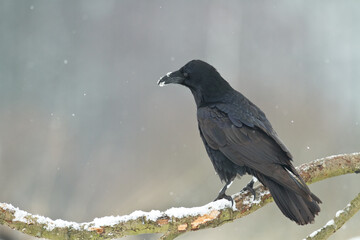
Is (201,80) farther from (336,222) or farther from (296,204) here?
(336,222)

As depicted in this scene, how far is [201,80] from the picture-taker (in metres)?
4.51

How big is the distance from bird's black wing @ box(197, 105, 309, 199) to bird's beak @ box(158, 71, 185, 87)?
0.60m

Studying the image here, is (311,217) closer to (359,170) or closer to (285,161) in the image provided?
(285,161)

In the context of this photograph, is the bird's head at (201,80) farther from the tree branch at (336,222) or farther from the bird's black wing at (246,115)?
the tree branch at (336,222)

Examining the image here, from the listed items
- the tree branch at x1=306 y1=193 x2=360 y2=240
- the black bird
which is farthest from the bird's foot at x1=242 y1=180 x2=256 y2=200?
the tree branch at x1=306 y1=193 x2=360 y2=240

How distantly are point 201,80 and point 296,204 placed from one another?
185 centimetres

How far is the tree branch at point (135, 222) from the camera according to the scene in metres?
2.75

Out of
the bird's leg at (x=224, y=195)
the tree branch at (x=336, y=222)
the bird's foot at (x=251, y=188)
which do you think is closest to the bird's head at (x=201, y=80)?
the bird's leg at (x=224, y=195)

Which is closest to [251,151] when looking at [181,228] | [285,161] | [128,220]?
[285,161]

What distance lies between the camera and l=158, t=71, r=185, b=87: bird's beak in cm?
459

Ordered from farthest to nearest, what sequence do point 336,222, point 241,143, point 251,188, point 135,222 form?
point 241,143
point 251,188
point 336,222
point 135,222

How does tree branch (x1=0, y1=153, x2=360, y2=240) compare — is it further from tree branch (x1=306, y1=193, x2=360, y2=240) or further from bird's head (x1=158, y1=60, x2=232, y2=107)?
bird's head (x1=158, y1=60, x2=232, y2=107)

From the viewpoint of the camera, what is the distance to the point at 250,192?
344 cm

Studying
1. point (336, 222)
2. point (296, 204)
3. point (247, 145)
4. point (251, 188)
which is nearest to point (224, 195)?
point (251, 188)
